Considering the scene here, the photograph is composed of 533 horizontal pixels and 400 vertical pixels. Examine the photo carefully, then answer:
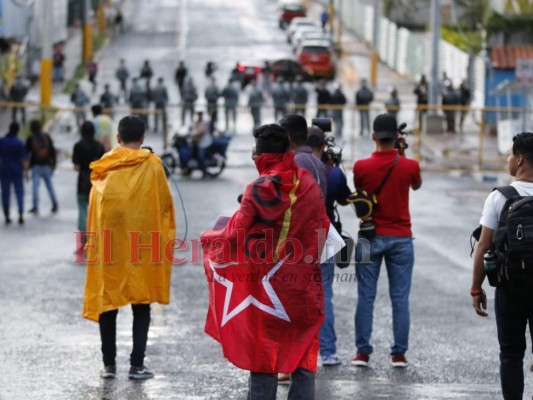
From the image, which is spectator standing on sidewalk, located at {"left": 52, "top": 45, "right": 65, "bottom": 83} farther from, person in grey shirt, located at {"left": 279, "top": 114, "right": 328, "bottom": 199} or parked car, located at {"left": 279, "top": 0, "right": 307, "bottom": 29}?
person in grey shirt, located at {"left": 279, "top": 114, "right": 328, "bottom": 199}

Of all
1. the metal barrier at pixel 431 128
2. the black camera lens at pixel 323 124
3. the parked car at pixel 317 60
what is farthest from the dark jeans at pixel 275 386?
the parked car at pixel 317 60

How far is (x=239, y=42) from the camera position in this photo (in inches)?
2729

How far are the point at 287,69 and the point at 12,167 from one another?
117ft

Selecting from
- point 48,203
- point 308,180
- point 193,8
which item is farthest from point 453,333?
point 193,8

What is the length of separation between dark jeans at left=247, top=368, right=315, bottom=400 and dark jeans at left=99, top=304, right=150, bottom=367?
2.18 m

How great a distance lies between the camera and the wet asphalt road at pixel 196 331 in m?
8.98

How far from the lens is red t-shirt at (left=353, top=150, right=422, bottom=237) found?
31.0 ft

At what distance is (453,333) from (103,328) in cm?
334

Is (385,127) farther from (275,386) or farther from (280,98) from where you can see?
(280,98)

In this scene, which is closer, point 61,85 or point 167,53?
point 61,85

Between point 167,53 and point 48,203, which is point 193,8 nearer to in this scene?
point 167,53

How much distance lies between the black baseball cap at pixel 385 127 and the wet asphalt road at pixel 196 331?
1.69 metres

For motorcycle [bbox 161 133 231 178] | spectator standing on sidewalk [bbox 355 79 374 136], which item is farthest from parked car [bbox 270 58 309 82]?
motorcycle [bbox 161 133 231 178]

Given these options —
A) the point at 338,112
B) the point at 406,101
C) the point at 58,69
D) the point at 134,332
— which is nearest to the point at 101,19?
the point at 58,69
